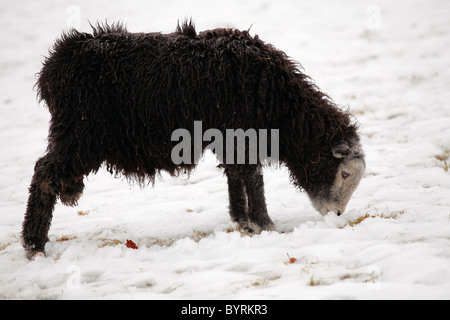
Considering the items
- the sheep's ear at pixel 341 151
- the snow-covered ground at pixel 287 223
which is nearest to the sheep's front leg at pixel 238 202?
the snow-covered ground at pixel 287 223

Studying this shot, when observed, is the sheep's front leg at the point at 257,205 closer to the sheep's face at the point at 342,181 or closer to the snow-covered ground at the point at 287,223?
the snow-covered ground at the point at 287,223

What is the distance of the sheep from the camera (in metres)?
4.51

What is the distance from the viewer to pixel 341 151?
15.7 feet

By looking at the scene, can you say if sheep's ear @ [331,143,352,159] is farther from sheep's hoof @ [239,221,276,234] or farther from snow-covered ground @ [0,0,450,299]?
sheep's hoof @ [239,221,276,234]

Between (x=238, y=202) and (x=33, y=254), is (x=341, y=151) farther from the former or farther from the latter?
(x=33, y=254)

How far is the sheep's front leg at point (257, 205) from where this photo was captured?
4.95m

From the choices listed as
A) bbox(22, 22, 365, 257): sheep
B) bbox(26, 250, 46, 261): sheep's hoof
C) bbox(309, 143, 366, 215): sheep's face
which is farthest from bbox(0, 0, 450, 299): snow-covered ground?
bbox(22, 22, 365, 257): sheep

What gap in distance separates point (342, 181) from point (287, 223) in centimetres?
87

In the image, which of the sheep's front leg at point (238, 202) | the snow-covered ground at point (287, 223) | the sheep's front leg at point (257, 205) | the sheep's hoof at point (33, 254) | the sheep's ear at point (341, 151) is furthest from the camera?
the sheep's front leg at point (238, 202)

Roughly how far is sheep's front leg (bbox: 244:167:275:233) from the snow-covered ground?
0.31 metres

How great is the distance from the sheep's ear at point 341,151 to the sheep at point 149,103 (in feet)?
0.04

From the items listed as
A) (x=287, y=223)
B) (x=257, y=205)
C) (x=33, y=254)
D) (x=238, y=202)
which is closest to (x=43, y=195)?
(x=33, y=254)

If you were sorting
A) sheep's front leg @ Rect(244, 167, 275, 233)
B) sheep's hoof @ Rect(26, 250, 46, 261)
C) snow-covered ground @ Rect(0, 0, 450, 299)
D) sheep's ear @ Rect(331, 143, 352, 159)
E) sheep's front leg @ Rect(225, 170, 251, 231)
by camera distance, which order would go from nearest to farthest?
1. snow-covered ground @ Rect(0, 0, 450, 299)
2. sheep's hoof @ Rect(26, 250, 46, 261)
3. sheep's ear @ Rect(331, 143, 352, 159)
4. sheep's front leg @ Rect(244, 167, 275, 233)
5. sheep's front leg @ Rect(225, 170, 251, 231)

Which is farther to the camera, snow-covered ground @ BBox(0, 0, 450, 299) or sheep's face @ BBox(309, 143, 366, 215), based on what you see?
sheep's face @ BBox(309, 143, 366, 215)
